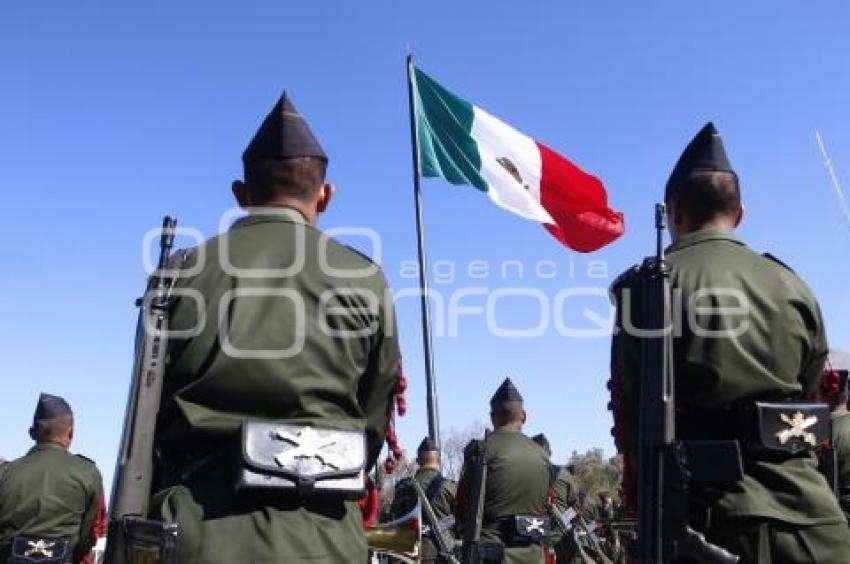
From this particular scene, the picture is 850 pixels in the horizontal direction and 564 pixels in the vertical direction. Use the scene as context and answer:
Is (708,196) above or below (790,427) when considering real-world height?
above

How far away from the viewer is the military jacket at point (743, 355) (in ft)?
11.4

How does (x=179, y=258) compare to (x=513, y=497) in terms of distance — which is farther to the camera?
(x=513, y=497)

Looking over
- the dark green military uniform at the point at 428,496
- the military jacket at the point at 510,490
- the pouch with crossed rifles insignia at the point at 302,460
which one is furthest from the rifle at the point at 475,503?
the pouch with crossed rifles insignia at the point at 302,460

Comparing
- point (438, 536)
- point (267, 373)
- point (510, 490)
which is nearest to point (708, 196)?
point (267, 373)

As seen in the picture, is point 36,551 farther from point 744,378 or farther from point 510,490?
point 744,378

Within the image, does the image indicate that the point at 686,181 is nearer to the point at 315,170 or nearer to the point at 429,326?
the point at 315,170

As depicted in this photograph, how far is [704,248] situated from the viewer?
3.83m

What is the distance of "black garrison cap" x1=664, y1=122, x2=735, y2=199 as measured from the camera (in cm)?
405

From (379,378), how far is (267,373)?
46cm

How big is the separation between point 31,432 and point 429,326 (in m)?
4.72

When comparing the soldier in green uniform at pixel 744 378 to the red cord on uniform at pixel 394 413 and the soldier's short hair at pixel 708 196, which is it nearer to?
Result: the soldier's short hair at pixel 708 196

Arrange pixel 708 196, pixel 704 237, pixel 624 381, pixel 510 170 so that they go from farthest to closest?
pixel 510 170, pixel 708 196, pixel 704 237, pixel 624 381

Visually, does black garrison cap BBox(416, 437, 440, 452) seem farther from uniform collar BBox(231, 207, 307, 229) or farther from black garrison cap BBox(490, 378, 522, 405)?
uniform collar BBox(231, 207, 307, 229)

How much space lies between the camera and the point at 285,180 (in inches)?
137
